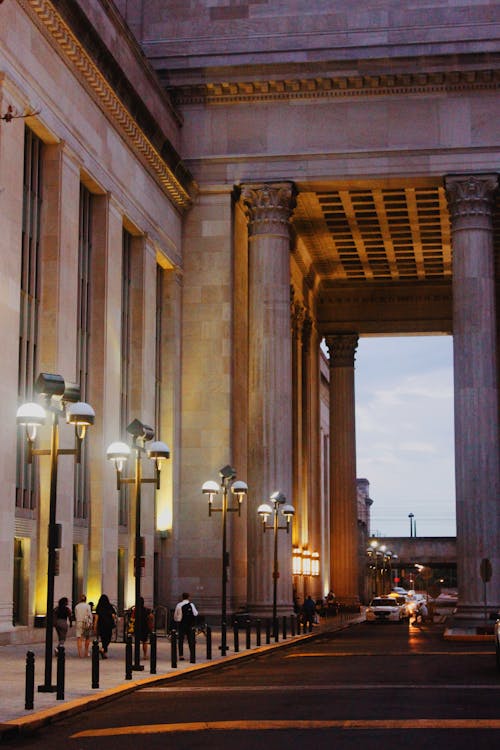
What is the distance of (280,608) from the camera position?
5431 centimetres

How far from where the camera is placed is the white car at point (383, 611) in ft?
243

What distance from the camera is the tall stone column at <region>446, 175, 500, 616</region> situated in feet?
175

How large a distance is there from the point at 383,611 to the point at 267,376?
2377 cm

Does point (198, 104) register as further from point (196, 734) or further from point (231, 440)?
point (196, 734)

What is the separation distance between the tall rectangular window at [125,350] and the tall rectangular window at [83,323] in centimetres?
397

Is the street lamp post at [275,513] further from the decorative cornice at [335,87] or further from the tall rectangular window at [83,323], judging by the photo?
the decorative cornice at [335,87]

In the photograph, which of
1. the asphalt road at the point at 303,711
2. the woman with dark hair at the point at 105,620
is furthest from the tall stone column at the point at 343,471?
the asphalt road at the point at 303,711

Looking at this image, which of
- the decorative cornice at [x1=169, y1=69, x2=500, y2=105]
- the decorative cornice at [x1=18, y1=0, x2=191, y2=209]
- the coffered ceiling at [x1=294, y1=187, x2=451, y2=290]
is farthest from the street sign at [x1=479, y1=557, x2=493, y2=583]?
the decorative cornice at [x1=169, y1=69, x2=500, y2=105]

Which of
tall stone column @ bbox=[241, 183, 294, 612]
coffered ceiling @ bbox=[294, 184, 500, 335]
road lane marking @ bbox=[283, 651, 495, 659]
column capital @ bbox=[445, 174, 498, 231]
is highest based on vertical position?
coffered ceiling @ bbox=[294, 184, 500, 335]

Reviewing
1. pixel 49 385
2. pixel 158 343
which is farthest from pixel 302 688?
pixel 158 343

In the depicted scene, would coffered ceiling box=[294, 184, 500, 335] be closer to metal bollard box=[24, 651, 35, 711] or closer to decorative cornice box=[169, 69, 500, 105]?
decorative cornice box=[169, 69, 500, 105]

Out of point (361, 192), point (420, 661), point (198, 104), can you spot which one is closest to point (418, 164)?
point (361, 192)

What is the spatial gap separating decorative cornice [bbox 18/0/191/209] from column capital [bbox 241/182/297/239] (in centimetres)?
A: 270

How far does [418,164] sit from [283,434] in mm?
12682
